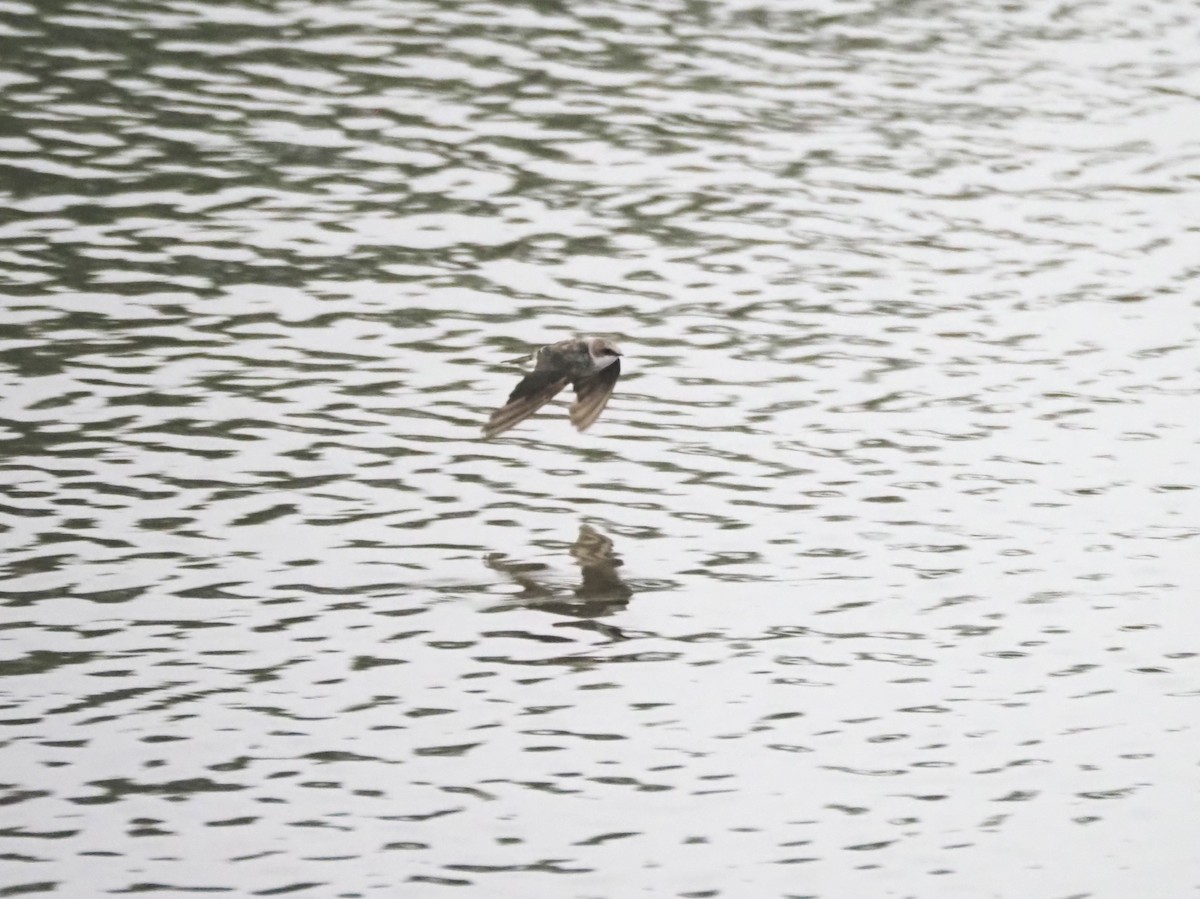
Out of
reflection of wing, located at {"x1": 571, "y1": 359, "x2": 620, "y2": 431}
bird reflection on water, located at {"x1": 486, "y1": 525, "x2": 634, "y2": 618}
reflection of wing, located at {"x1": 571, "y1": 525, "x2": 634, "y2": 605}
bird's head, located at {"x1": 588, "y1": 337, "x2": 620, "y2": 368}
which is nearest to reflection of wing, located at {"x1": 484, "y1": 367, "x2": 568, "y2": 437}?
reflection of wing, located at {"x1": 571, "y1": 359, "x2": 620, "y2": 431}

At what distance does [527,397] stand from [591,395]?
49 cm

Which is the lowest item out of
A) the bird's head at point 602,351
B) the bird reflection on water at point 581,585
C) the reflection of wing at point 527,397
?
the bird reflection on water at point 581,585

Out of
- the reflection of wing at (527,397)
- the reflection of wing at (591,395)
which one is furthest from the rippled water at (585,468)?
the reflection of wing at (591,395)

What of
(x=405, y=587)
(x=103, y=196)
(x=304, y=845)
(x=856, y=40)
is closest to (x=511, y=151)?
(x=103, y=196)

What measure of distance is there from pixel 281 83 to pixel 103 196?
14.8 ft

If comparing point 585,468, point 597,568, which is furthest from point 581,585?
point 585,468

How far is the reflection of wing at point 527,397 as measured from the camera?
1422 cm

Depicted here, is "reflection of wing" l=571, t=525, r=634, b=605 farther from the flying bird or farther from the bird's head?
the bird's head

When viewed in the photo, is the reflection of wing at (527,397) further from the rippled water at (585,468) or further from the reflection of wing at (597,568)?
the reflection of wing at (597,568)

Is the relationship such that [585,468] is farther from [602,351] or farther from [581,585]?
[581,585]

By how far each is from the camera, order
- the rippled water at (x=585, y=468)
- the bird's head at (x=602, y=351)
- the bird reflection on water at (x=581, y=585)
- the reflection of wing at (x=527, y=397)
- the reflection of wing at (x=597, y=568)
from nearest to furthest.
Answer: the rippled water at (x=585, y=468), the bird reflection on water at (x=581, y=585), the reflection of wing at (x=597, y=568), the bird's head at (x=602, y=351), the reflection of wing at (x=527, y=397)

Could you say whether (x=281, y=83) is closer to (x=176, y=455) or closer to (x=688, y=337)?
(x=688, y=337)

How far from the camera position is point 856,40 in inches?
1090

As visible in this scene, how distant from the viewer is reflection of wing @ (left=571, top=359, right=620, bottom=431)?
1434cm
